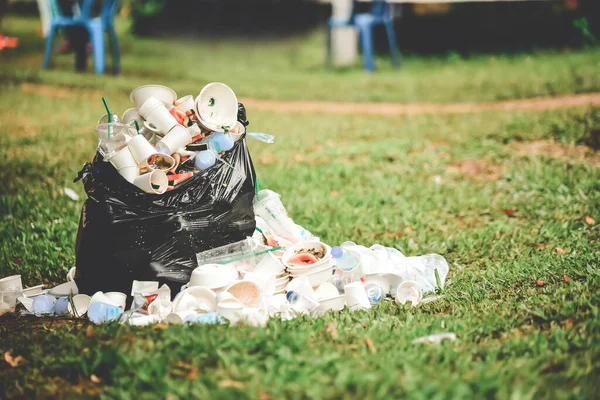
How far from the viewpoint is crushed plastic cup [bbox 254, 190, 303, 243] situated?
12.6ft

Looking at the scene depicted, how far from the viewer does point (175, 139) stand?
3.43 m

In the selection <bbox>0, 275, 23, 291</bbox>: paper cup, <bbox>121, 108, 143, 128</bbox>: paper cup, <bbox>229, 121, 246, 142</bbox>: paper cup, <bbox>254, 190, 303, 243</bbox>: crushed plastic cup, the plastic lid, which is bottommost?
<bbox>0, 275, 23, 291</bbox>: paper cup

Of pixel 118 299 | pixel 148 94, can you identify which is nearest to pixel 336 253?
pixel 118 299

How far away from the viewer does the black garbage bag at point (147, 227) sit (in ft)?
10.8

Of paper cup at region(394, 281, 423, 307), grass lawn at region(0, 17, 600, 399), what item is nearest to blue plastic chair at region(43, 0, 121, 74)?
grass lawn at region(0, 17, 600, 399)

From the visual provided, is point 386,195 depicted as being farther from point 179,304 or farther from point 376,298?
point 179,304

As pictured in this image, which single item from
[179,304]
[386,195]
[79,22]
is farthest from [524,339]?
[79,22]

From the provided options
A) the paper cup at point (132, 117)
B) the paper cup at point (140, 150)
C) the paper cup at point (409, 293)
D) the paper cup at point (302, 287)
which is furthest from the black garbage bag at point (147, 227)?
the paper cup at point (409, 293)

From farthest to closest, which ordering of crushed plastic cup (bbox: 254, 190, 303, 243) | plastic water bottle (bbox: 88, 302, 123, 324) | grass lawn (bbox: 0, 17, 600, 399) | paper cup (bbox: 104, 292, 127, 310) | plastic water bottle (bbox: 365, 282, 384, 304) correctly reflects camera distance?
crushed plastic cup (bbox: 254, 190, 303, 243) < plastic water bottle (bbox: 365, 282, 384, 304) < paper cup (bbox: 104, 292, 127, 310) < plastic water bottle (bbox: 88, 302, 123, 324) < grass lawn (bbox: 0, 17, 600, 399)

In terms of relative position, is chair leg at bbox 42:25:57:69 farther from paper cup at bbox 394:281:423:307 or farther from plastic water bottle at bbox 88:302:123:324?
paper cup at bbox 394:281:423:307

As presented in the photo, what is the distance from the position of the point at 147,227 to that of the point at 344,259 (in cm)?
109

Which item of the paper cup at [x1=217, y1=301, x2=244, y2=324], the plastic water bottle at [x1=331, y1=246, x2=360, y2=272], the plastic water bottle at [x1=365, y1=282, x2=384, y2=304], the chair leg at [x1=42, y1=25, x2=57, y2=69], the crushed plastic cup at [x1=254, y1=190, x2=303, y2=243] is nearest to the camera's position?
the paper cup at [x1=217, y1=301, x2=244, y2=324]

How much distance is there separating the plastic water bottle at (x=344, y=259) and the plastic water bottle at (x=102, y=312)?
118 centimetres

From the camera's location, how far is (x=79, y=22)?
11.5 meters
